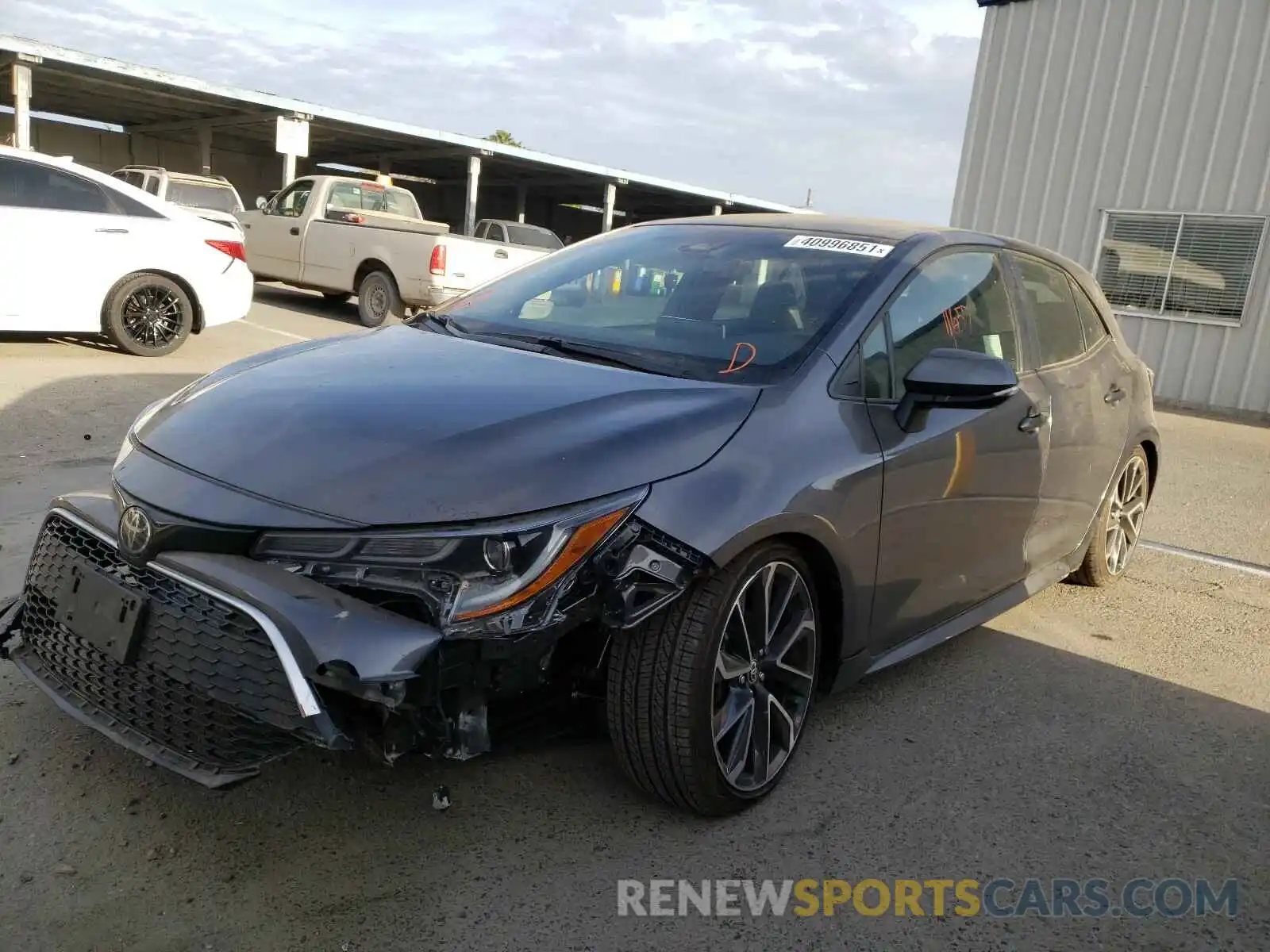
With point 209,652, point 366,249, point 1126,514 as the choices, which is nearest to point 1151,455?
point 1126,514

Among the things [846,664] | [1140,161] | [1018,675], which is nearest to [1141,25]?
[1140,161]

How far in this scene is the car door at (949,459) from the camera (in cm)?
316

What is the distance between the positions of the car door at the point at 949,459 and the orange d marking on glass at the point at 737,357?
335 mm

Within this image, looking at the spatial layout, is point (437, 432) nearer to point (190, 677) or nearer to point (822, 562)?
point (190, 677)

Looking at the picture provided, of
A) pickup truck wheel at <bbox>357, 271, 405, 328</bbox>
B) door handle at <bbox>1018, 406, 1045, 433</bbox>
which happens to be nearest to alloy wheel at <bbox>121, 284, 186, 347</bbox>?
pickup truck wheel at <bbox>357, 271, 405, 328</bbox>

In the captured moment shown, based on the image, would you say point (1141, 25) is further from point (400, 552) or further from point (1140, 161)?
point (400, 552)

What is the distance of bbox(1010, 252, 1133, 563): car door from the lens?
4016 millimetres

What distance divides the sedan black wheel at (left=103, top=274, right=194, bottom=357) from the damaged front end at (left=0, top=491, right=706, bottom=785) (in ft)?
23.2

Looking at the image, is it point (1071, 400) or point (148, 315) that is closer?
point (1071, 400)

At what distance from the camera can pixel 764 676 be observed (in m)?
2.87

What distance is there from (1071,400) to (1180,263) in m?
10.3

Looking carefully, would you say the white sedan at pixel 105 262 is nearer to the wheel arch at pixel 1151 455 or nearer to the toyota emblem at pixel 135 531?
the toyota emblem at pixel 135 531

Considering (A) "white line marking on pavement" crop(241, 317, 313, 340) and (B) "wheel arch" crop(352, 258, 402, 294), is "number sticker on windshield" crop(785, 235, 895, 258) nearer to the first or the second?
(A) "white line marking on pavement" crop(241, 317, 313, 340)

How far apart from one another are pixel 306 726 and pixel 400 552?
0.41 metres
